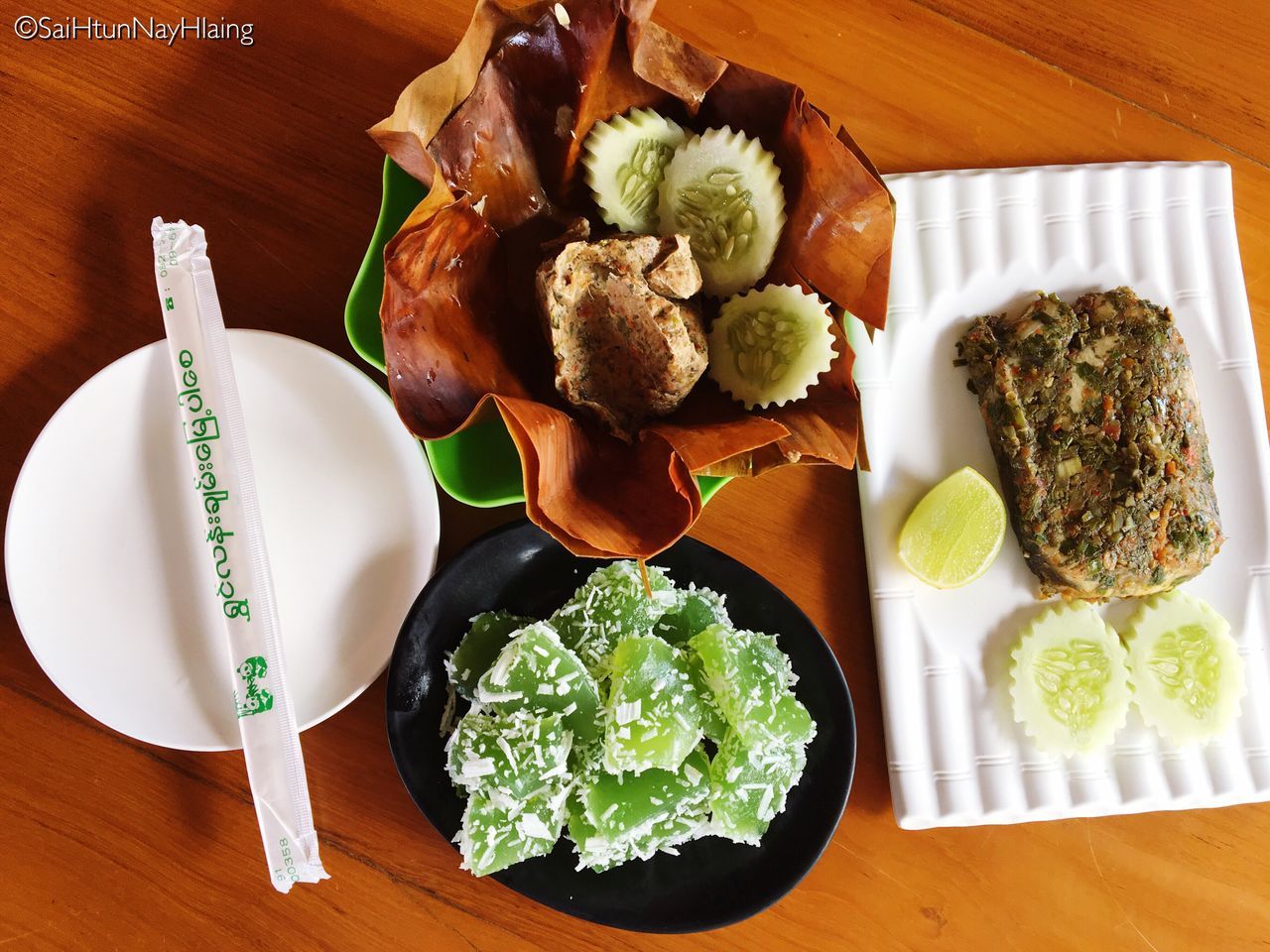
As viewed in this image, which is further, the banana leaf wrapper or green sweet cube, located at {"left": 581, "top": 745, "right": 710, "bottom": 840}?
green sweet cube, located at {"left": 581, "top": 745, "right": 710, "bottom": 840}

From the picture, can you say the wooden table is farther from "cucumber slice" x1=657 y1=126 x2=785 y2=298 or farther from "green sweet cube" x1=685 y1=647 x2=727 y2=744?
"cucumber slice" x1=657 y1=126 x2=785 y2=298

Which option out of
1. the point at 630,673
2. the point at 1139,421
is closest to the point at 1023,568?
the point at 1139,421

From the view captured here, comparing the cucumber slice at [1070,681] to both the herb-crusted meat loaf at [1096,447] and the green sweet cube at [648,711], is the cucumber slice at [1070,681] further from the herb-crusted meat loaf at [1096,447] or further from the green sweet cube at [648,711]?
the green sweet cube at [648,711]

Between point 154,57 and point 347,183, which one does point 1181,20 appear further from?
point 154,57

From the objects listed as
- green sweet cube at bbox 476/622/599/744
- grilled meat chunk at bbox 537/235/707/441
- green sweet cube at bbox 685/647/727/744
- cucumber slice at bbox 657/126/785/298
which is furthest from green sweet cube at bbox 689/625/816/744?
cucumber slice at bbox 657/126/785/298

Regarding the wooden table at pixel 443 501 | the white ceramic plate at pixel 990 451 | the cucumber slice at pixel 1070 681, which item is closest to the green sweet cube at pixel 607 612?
the wooden table at pixel 443 501

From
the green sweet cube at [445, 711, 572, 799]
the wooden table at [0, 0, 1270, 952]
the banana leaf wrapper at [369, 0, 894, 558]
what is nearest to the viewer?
the banana leaf wrapper at [369, 0, 894, 558]
